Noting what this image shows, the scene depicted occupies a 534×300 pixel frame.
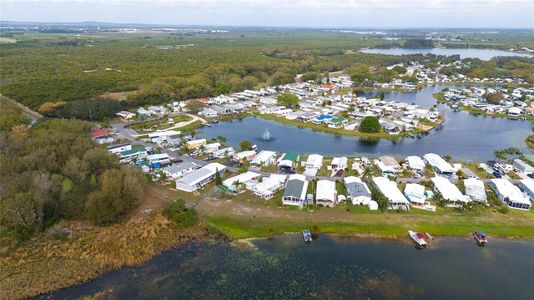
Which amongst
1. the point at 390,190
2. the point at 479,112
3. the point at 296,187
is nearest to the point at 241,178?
the point at 296,187

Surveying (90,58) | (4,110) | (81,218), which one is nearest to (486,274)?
(81,218)

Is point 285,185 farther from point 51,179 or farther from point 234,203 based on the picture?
point 51,179

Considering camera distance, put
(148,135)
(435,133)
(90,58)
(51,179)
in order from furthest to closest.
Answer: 1. (90,58)
2. (435,133)
3. (148,135)
4. (51,179)

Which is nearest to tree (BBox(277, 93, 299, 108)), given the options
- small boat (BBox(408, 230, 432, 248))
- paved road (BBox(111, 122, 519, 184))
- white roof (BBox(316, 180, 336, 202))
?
paved road (BBox(111, 122, 519, 184))

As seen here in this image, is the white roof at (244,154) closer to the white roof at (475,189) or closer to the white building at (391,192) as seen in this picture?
the white building at (391,192)

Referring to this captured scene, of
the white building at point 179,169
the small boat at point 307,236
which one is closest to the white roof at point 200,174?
the white building at point 179,169
